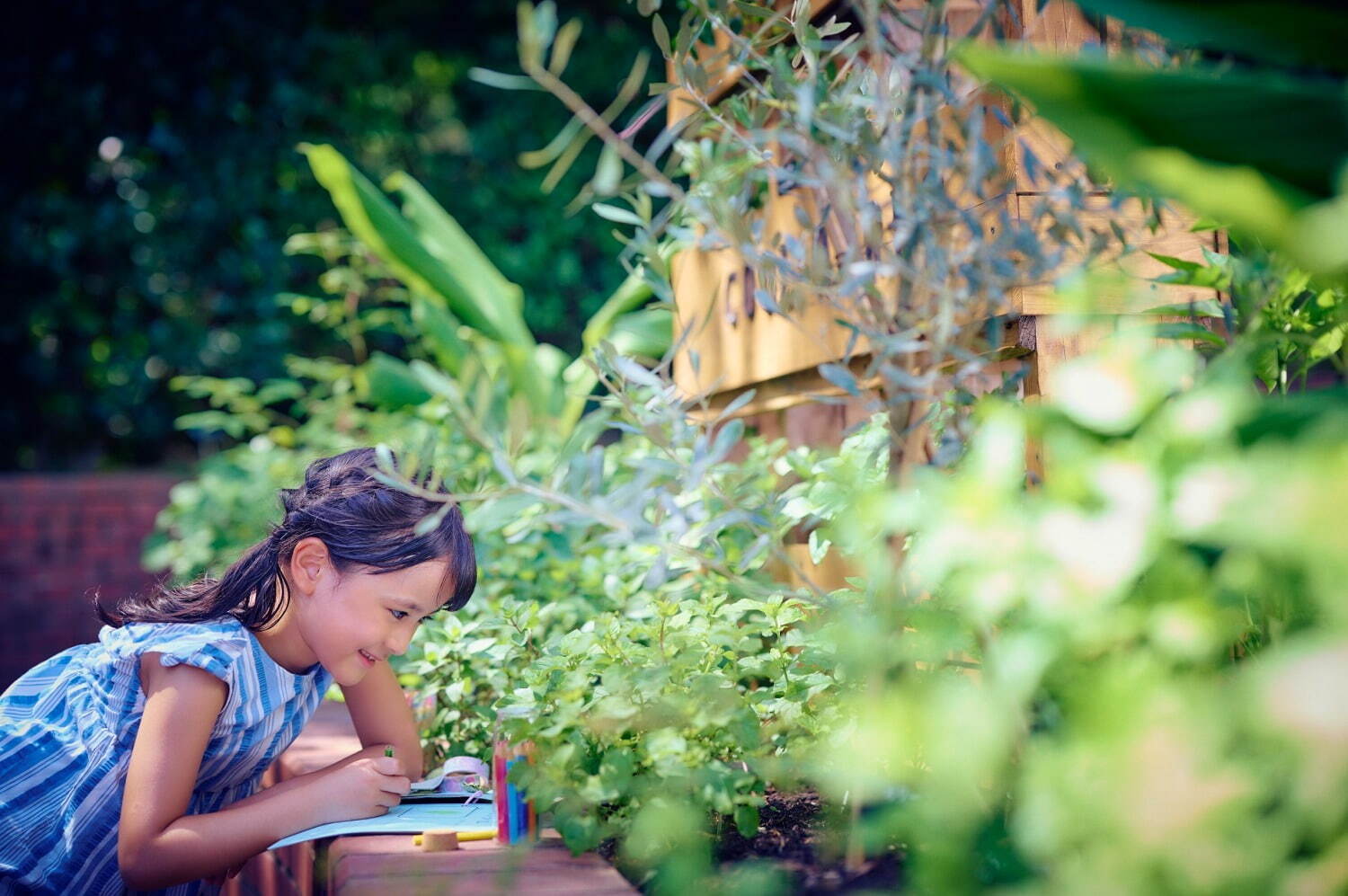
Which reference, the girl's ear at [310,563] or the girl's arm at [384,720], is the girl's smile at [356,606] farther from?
the girl's arm at [384,720]

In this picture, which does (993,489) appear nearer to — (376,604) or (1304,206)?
(1304,206)

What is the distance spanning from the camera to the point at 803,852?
4.52 ft

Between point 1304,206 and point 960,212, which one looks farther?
point 960,212

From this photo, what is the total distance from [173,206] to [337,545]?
5269mm

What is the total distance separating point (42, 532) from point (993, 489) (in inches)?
232

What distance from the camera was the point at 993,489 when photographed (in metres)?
0.84

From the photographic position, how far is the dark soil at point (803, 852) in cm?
121

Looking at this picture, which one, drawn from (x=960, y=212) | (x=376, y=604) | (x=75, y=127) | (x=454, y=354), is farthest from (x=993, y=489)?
(x=75, y=127)

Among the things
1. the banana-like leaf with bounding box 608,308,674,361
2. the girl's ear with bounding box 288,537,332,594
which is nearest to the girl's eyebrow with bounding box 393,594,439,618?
the girl's ear with bounding box 288,537,332,594

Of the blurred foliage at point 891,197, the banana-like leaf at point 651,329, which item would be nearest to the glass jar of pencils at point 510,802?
the blurred foliage at point 891,197

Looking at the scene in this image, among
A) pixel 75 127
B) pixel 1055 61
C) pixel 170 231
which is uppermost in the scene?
pixel 75 127

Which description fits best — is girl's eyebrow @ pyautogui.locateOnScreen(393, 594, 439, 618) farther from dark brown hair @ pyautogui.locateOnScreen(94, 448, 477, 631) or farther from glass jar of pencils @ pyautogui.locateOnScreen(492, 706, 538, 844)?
glass jar of pencils @ pyautogui.locateOnScreen(492, 706, 538, 844)

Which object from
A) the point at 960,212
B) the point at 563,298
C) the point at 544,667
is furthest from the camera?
the point at 563,298

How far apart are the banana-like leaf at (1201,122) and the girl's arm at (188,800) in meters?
1.40
